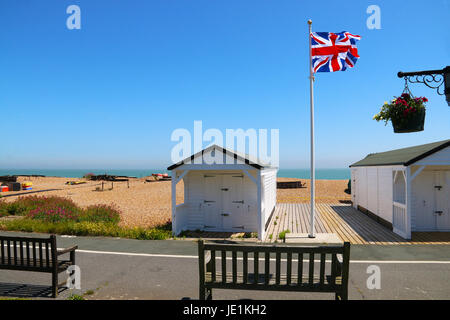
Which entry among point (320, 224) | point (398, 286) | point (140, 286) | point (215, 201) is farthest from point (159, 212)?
point (398, 286)

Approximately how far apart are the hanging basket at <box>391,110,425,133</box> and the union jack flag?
439 centimetres

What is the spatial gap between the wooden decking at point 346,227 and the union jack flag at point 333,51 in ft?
20.0

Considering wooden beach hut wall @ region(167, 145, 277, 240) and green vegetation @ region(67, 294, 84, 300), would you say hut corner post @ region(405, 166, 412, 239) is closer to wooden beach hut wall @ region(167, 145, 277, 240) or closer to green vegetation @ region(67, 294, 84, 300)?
wooden beach hut wall @ region(167, 145, 277, 240)

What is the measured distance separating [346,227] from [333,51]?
7.31 m

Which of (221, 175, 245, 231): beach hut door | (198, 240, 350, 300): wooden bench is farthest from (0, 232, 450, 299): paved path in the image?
(221, 175, 245, 231): beach hut door

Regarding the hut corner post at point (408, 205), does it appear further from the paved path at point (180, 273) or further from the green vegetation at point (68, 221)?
the green vegetation at point (68, 221)

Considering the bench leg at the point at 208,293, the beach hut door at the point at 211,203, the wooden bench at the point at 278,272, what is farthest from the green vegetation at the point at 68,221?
the wooden bench at the point at 278,272

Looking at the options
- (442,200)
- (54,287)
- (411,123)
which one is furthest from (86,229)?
(442,200)

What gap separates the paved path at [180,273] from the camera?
17.4ft

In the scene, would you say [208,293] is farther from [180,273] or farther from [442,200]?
[442,200]

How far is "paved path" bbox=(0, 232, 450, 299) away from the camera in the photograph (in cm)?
532

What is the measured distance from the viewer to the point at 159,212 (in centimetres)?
1648
